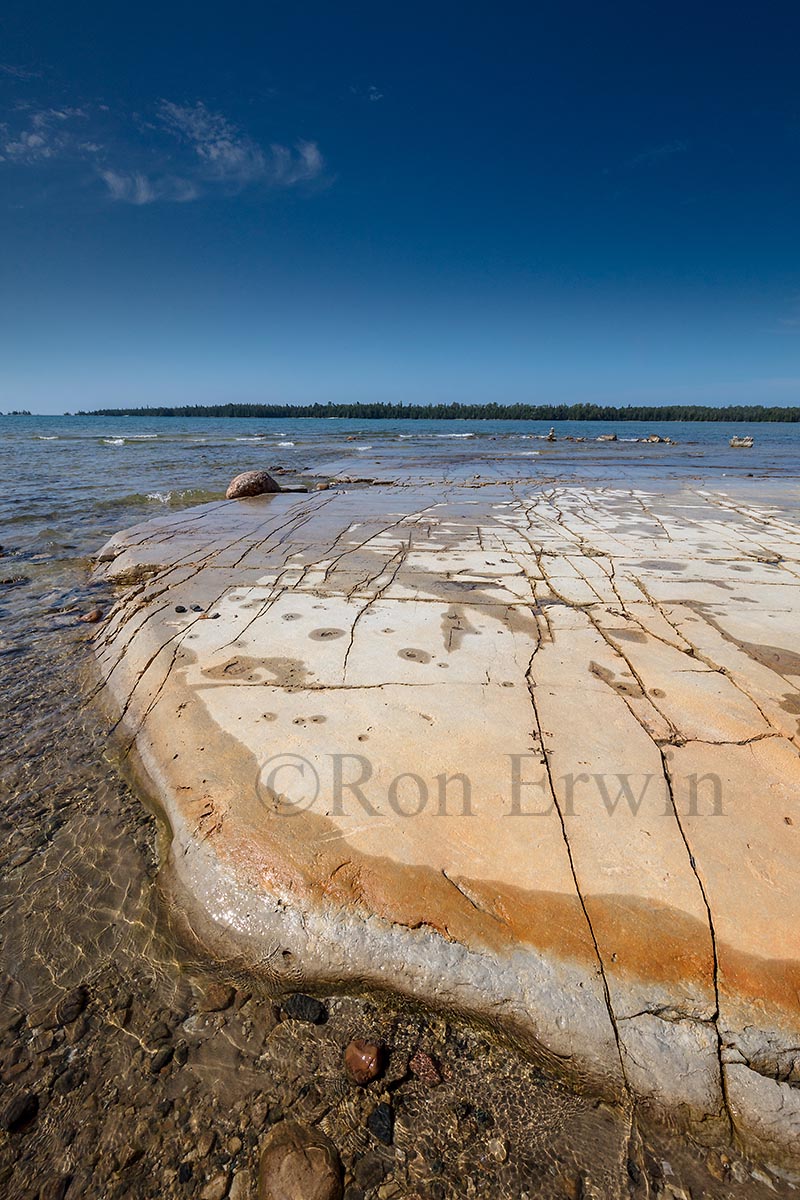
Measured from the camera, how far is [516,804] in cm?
220

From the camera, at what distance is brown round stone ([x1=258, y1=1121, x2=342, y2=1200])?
1.31 meters

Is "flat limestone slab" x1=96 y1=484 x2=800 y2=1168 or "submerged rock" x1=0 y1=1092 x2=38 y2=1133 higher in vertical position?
"flat limestone slab" x1=96 y1=484 x2=800 y2=1168

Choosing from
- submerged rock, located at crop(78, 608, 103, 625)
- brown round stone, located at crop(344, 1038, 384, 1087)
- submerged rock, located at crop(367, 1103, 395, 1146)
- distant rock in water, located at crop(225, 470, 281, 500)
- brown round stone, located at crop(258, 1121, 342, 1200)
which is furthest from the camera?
distant rock in water, located at crop(225, 470, 281, 500)

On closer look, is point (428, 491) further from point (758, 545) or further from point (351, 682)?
point (351, 682)

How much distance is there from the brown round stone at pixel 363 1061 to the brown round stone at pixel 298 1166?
0.17 metres

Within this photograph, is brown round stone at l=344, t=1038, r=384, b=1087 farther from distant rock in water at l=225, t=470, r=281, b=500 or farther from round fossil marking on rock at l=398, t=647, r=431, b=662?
distant rock in water at l=225, t=470, r=281, b=500

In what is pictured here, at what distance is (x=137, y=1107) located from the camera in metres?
1.51

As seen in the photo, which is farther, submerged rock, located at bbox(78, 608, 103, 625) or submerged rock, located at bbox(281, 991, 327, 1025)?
submerged rock, located at bbox(78, 608, 103, 625)

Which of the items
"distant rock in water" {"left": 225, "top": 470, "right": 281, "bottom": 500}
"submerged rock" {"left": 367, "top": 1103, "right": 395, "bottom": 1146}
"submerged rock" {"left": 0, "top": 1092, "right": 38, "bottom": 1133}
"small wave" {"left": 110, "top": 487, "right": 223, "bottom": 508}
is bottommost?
"submerged rock" {"left": 0, "top": 1092, "right": 38, "bottom": 1133}

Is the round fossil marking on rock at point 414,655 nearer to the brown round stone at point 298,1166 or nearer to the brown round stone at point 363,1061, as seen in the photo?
the brown round stone at point 363,1061

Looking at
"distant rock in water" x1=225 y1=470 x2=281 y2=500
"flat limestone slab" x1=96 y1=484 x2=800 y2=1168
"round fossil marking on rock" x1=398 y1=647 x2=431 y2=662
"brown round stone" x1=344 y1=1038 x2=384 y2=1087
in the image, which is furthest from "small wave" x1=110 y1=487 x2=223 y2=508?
"brown round stone" x1=344 y1=1038 x2=384 y2=1087

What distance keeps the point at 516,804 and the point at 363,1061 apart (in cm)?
104

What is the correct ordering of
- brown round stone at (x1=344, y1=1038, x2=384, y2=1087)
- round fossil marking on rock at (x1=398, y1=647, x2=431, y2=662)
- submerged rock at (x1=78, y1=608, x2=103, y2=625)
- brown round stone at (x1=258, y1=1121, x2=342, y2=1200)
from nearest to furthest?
1. brown round stone at (x1=258, y1=1121, x2=342, y2=1200)
2. brown round stone at (x1=344, y1=1038, x2=384, y2=1087)
3. round fossil marking on rock at (x1=398, y1=647, x2=431, y2=662)
4. submerged rock at (x1=78, y1=608, x2=103, y2=625)

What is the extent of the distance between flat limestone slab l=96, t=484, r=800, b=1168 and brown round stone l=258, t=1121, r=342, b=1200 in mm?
398
